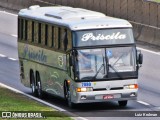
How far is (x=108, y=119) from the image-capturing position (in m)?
26.2

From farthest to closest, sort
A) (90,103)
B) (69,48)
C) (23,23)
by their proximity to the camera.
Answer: (23,23) < (90,103) < (69,48)

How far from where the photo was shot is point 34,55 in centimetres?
3173

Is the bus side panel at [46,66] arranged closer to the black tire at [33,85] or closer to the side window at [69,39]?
the black tire at [33,85]

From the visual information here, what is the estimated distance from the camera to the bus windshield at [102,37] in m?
28.0

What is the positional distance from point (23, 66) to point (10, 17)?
74.0ft

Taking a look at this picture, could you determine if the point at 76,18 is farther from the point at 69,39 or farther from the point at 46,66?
the point at 46,66

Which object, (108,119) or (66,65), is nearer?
(108,119)

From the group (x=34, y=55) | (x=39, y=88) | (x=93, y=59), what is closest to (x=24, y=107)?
(x=93, y=59)

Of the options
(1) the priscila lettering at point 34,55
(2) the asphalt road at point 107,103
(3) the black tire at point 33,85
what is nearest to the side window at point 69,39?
(2) the asphalt road at point 107,103

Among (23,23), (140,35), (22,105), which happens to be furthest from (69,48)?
(140,35)

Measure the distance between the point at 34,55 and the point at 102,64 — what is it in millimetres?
4468

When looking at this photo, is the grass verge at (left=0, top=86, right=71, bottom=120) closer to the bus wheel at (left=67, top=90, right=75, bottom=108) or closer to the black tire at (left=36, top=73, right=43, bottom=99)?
the bus wheel at (left=67, top=90, right=75, bottom=108)

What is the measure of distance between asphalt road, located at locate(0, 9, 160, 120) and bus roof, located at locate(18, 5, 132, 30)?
258cm

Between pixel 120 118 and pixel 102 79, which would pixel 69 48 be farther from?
pixel 120 118
